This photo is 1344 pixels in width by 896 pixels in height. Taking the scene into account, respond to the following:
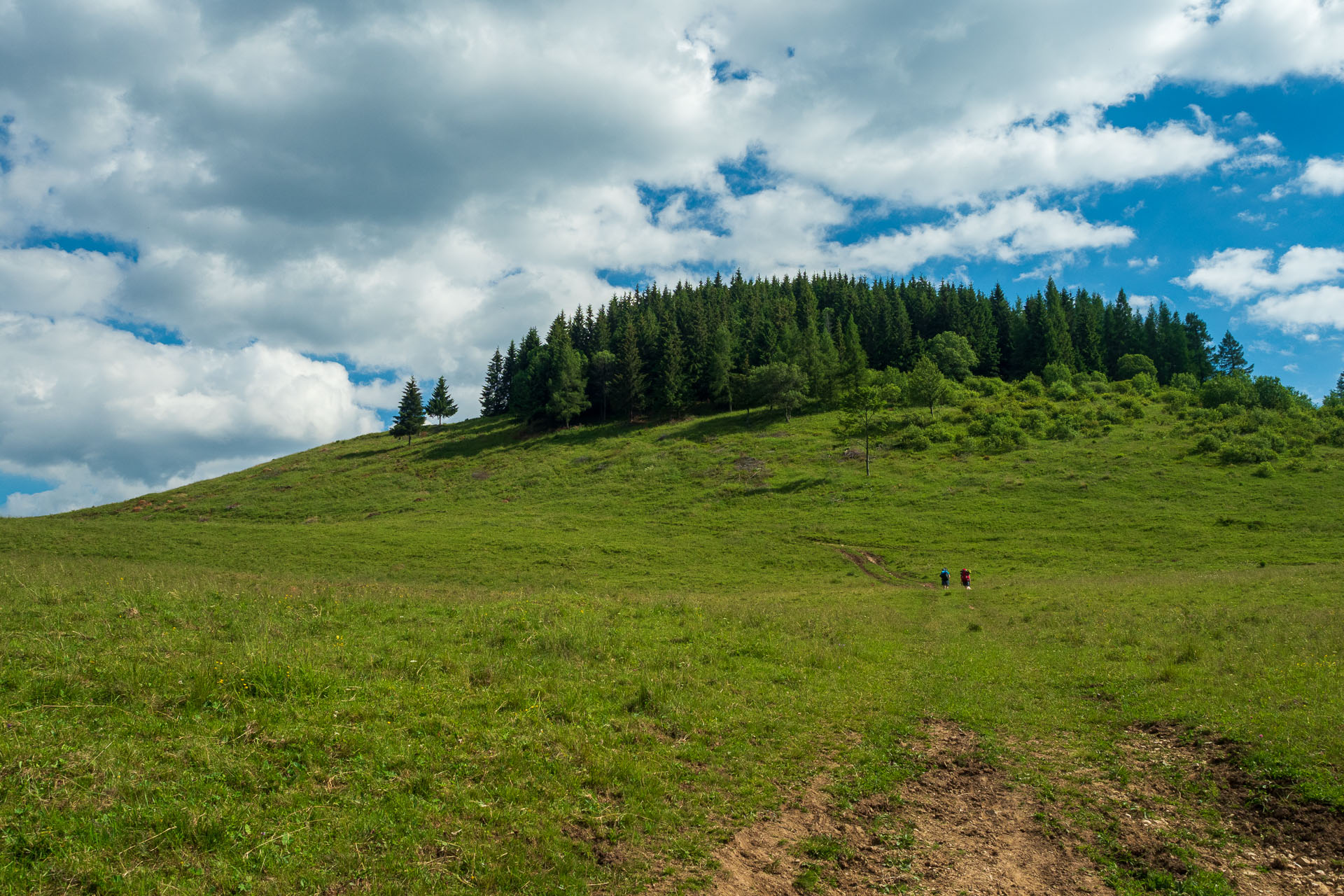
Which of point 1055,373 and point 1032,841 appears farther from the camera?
point 1055,373

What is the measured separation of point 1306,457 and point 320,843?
9884 cm

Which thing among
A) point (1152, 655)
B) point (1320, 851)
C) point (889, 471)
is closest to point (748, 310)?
point (889, 471)

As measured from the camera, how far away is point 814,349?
4348 inches

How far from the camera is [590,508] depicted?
69.8 m

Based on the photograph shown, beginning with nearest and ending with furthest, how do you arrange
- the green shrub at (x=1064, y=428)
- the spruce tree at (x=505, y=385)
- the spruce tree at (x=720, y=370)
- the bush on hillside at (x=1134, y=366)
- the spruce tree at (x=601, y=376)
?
1. the green shrub at (x=1064, y=428)
2. the spruce tree at (x=720, y=370)
3. the spruce tree at (x=601, y=376)
4. the bush on hillside at (x=1134, y=366)
5. the spruce tree at (x=505, y=385)

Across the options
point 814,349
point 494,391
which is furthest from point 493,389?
point 814,349

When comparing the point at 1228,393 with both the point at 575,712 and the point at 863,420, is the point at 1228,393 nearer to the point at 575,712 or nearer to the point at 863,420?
the point at 863,420

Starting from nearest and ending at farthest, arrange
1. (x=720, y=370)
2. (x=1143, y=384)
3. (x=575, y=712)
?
(x=575, y=712)
(x=720, y=370)
(x=1143, y=384)

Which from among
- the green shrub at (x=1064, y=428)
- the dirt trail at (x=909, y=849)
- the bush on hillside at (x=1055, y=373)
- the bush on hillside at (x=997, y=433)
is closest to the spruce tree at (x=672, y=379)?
the bush on hillside at (x=997, y=433)

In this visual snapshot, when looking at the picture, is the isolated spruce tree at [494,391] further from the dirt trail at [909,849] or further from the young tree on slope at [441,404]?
the dirt trail at [909,849]

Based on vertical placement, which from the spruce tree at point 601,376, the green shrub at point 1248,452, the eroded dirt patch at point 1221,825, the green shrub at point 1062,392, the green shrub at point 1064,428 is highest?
the spruce tree at point 601,376

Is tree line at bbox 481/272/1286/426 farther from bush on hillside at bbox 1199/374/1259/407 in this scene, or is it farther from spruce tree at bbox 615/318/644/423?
bush on hillside at bbox 1199/374/1259/407

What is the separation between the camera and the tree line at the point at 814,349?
110062 millimetres

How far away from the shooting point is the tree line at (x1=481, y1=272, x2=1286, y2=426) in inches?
4333
